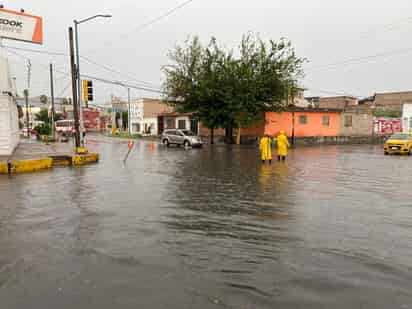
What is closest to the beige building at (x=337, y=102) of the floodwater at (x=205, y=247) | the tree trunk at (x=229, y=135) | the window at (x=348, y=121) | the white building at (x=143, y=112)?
the window at (x=348, y=121)

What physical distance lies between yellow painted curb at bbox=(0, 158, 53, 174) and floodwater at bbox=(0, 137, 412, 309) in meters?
4.22

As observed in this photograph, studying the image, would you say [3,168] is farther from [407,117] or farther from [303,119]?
[407,117]

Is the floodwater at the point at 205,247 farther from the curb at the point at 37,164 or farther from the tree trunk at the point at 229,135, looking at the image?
the tree trunk at the point at 229,135

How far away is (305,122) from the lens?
1449 inches

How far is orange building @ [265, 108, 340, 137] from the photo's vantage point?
34906 millimetres

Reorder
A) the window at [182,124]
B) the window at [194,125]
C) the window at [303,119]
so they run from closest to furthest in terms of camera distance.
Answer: the window at [303,119] < the window at [194,125] < the window at [182,124]

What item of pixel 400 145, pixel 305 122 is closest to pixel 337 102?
pixel 305 122

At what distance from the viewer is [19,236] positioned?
5.55m

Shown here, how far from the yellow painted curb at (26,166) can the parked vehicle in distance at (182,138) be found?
16.4 meters

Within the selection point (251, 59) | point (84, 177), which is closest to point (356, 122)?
point (251, 59)

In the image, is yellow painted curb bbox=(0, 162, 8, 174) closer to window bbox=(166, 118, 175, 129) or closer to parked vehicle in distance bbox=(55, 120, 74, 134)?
window bbox=(166, 118, 175, 129)

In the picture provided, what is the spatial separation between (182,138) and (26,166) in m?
18.3

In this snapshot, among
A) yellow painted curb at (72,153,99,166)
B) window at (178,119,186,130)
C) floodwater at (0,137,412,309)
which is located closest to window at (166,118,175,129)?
window at (178,119,186,130)

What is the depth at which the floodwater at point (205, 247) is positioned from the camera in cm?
362
